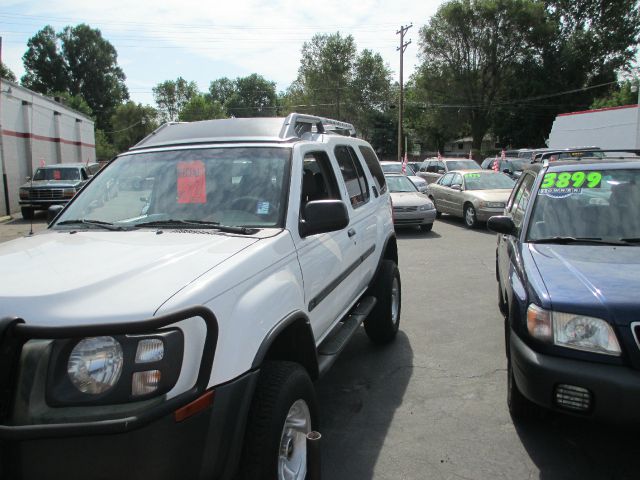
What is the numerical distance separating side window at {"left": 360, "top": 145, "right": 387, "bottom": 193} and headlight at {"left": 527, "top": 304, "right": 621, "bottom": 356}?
2.67m

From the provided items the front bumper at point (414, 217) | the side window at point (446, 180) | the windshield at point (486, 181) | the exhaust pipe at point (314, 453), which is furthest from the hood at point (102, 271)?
the side window at point (446, 180)

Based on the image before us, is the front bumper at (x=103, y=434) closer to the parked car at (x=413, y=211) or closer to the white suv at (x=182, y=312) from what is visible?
the white suv at (x=182, y=312)

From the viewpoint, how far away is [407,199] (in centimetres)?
1323

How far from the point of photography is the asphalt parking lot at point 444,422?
3061mm

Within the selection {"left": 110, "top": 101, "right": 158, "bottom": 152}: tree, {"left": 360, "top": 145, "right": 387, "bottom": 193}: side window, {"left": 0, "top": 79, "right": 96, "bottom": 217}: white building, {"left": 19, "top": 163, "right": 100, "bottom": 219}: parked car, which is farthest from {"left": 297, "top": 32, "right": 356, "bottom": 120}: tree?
{"left": 360, "top": 145, "right": 387, "bottom": 193}: side window

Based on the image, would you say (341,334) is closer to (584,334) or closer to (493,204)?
(584,334)

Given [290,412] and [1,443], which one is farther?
[290,412]

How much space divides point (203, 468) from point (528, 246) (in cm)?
290

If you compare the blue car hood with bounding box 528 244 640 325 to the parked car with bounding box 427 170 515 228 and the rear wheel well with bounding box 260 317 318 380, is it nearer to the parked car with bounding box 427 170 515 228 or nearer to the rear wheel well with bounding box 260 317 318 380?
the rear wheel well with bounding box 260 317 318 380

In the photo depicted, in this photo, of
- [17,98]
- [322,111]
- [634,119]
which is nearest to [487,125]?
[322,111]

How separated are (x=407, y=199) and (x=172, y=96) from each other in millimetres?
96164

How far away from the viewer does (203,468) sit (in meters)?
1.87

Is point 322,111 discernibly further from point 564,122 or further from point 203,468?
point 203,468

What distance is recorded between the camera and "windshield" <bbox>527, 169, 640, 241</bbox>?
12.8 ft
